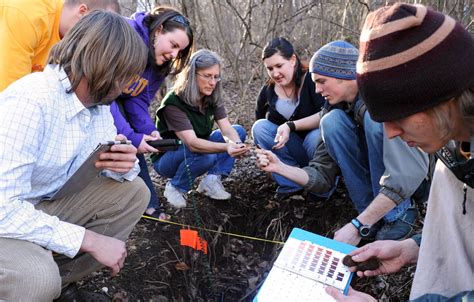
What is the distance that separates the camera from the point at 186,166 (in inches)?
144

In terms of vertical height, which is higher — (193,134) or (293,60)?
(293,60)

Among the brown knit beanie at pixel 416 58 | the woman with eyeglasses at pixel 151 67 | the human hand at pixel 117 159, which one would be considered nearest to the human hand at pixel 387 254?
the brown knit beanie at pixel 416 58

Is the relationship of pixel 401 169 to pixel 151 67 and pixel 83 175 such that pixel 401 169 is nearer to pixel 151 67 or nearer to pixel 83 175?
pixel 83 175

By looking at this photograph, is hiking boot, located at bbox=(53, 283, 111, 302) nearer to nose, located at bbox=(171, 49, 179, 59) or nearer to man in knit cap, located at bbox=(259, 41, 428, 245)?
man in knit cap, located at bbox=(259, 41, 428, 245)

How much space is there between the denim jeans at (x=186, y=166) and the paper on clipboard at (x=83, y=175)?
1.33 metres

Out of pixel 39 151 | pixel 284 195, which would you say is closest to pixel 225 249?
pixel 284 195

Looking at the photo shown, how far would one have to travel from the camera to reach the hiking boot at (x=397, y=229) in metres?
2.84

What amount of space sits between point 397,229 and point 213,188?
147cm

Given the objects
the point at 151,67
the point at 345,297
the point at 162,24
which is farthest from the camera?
the point at 151,67

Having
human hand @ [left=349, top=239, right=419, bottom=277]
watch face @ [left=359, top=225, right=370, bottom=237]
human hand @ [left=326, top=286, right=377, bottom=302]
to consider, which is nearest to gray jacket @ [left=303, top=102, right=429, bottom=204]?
watch face @ [left=359, top=225, right=370, bottom=237]

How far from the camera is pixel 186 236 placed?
314 cm

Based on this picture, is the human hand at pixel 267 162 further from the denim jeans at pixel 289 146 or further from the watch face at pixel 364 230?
the watch face at pixel 364 230

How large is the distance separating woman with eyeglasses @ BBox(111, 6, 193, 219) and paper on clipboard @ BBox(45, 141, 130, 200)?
877mm

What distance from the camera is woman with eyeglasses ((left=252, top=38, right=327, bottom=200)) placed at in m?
3.62
